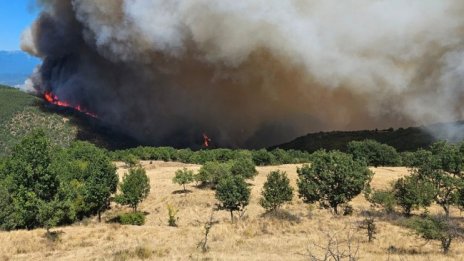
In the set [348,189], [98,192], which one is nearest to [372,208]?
[348,189]

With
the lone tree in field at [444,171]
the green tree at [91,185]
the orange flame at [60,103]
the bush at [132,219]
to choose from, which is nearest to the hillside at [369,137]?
the lone tree in field at [444,171]

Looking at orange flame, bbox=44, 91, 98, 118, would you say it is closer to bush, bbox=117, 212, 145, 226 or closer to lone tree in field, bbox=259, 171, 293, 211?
bush, bbox=117, 212, 145, 226

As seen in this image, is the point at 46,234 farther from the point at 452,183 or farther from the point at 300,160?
the point at 300,160

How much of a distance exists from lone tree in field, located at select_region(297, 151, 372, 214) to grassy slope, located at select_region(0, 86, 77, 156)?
103 metres

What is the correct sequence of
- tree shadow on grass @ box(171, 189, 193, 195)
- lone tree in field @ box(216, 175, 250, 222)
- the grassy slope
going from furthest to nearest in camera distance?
the grassy slope < tree shadow on grass @ box(171, 189, 193, 195) < lone tree in field @ box(216, 175, 250, 222)

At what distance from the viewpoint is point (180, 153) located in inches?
4537

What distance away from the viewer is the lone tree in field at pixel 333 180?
39.8 m

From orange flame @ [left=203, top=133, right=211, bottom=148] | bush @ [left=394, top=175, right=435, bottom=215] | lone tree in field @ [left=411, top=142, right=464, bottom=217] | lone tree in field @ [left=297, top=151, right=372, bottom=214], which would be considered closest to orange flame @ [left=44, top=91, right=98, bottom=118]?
orange flame @ [left=203, top=133, right=211, bottom=148]

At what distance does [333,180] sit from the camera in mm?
40219

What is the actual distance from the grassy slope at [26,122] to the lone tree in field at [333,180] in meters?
103

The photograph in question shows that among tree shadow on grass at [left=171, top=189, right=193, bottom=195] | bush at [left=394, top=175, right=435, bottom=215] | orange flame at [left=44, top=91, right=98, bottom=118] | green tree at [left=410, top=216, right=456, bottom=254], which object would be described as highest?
orange flame at [left=44, top=91, right=98, bottom=118]

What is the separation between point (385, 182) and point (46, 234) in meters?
49.1

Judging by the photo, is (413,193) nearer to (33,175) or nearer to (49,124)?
(33,175)

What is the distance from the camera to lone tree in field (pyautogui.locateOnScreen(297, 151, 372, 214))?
130 ft
